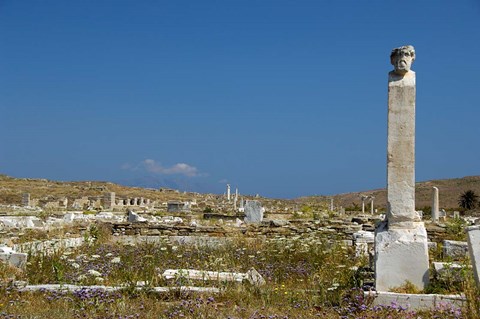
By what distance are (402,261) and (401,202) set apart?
0.81 metres

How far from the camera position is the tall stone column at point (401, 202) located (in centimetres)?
734

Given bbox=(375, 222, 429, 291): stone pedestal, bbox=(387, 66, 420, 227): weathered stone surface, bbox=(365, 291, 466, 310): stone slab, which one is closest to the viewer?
bbox=(365, 291, 466, 310): stone slab

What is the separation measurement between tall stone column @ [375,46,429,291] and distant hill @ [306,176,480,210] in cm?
6290

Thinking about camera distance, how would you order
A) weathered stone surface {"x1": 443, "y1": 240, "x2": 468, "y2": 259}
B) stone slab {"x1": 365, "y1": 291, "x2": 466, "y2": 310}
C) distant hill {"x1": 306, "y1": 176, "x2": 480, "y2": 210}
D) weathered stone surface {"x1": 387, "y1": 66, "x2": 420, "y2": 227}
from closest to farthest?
1. stone slab {"x1": 365, "y1": 291, "x2": 466, "y2": 310}
2. weathered stone surface {"x1": 387, "y1": 66, "x2": 420, "y2": 227}
3. weathered stone surface {"x1": 443, "y1": 240, "x2": 468, "y2": 259}
4. distant hill {"x1": 306, "y1": 176, "x2": 480, "y2": 210}

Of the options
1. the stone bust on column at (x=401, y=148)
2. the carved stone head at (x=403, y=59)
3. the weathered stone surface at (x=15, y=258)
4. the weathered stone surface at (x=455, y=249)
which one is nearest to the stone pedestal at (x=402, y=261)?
the stone bust on column at (x=401, y=148)

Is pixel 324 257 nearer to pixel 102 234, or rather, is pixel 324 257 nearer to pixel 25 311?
pixel 25 311

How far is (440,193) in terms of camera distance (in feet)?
262

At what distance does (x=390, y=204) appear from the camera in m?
7.52

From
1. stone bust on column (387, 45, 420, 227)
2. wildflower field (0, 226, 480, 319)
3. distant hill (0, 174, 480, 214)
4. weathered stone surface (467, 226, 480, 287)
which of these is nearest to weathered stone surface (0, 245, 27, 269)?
wildflower field (0, 226, 480, 319)

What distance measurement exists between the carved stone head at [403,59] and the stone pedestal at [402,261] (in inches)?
90.3

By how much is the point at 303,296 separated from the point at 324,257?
410 cm

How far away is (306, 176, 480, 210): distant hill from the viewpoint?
7337 cm

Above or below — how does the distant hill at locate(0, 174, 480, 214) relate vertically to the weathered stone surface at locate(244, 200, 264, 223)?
above

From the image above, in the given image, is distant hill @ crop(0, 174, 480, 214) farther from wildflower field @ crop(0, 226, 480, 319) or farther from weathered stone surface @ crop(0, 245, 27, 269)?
wildflower field @ crop(0, 226, 480, 319)
